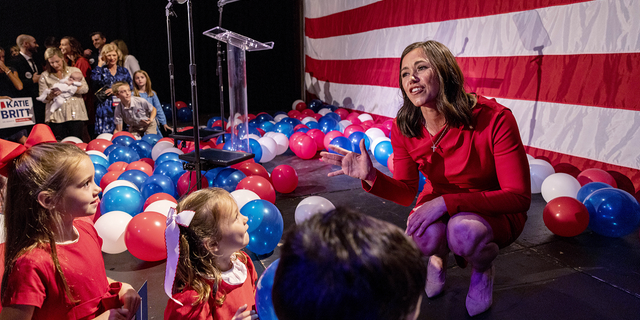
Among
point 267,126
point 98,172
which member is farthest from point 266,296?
point 267,126

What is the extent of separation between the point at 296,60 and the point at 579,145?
19.4 ft

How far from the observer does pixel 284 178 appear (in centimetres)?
311

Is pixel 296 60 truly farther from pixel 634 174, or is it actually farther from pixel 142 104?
pixel 634 174

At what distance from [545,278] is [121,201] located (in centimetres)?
223

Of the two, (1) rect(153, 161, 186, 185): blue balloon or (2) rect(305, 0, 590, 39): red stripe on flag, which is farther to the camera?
(2) rect(305, 0, 590, 39): red stripe on flag

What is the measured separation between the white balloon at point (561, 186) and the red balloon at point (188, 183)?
89.0 inches

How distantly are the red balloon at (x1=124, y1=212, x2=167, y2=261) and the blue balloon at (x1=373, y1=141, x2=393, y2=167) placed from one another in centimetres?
222

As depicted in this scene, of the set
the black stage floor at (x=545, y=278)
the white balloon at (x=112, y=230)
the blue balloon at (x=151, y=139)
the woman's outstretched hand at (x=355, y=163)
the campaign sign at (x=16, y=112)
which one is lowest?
the black stage floor at (x=545, y=278)

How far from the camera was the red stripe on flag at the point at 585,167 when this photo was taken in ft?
9.05

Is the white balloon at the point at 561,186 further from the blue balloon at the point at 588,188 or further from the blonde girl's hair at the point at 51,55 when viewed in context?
the blonde girl's hair at the point at 51,55

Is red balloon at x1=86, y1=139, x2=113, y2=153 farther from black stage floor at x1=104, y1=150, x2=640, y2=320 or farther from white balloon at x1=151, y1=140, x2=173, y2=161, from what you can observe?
black stage floor at x1=104, y1=150, x2=640, y2=320

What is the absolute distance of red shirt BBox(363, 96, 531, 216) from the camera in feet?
5.10

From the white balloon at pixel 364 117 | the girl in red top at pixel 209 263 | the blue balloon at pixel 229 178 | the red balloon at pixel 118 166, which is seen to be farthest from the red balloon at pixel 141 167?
the white balloon at pixel 364 117

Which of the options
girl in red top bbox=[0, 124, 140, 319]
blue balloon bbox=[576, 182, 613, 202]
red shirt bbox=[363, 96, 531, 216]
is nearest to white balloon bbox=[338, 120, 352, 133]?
blue balloon bbox=[576, 182, 613, 202]
